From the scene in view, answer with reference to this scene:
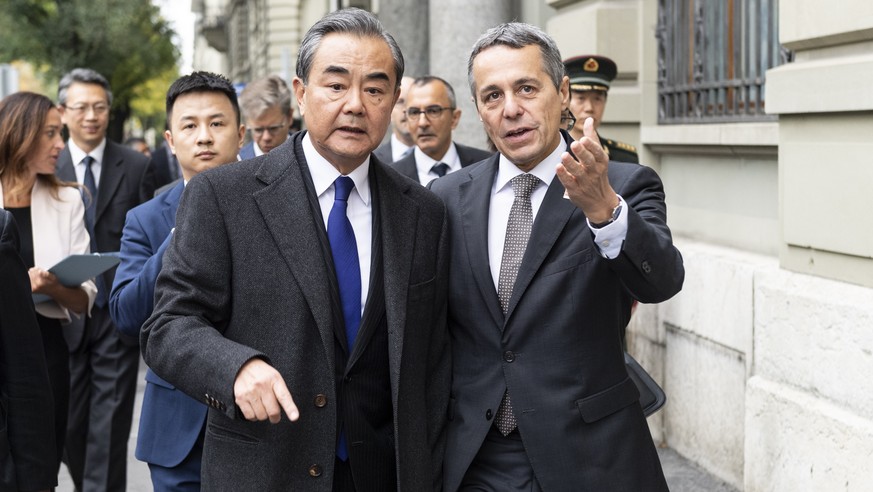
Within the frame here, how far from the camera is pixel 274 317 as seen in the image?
2.95 meters

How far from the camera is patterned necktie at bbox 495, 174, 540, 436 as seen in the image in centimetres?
323

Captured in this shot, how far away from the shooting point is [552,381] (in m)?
3.16

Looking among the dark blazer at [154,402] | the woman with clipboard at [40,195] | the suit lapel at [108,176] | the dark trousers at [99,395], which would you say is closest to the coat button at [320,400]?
the dark blazer at [154,402]

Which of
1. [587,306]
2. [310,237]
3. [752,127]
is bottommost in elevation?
[587,306]

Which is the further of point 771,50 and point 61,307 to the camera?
point 771,50

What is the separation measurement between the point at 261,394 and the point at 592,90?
166 inches

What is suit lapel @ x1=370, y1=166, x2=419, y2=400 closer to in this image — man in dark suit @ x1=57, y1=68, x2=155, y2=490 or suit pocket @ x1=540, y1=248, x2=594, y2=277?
suit pocket @ x1=540, y1=248, x2=594, y2=277

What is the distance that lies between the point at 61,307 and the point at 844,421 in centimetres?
329

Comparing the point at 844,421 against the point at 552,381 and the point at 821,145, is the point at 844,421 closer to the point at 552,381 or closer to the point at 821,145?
the point at 821,145

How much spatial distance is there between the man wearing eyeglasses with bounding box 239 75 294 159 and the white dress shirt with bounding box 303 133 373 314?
361 centimetres

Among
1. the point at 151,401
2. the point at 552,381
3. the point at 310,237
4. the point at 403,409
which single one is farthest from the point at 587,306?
the point at 151,401

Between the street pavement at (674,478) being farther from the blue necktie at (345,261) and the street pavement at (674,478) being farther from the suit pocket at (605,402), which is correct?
the blue necktie at (345,261)

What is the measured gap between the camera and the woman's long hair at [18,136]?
18.2 ft

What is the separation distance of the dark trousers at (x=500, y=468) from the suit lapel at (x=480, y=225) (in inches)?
12.5
